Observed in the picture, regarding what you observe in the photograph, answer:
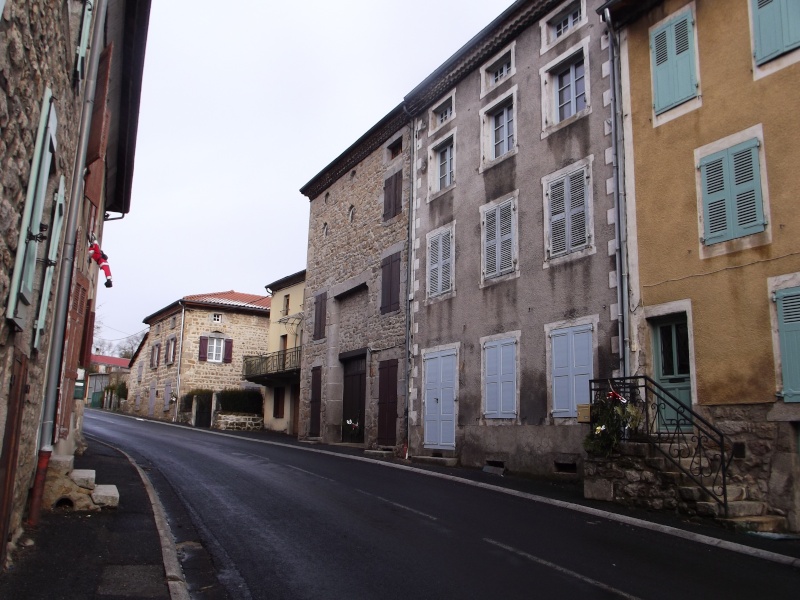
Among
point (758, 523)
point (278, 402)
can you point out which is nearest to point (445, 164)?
point (758, 523)

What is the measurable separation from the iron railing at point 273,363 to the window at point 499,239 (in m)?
14.2

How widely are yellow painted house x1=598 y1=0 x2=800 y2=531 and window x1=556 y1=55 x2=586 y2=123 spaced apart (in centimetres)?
154

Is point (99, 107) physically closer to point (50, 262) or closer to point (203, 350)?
point (50, 262)

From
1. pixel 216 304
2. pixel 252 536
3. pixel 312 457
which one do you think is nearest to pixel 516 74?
pixel 312 457

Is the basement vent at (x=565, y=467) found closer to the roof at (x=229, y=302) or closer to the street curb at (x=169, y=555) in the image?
the street curb at (x=169, y=555)

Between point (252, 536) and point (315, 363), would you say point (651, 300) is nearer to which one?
point (252, 536)

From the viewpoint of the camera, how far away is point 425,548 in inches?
272

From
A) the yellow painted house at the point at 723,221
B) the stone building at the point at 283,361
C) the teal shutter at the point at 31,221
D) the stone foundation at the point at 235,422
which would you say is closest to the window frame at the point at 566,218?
the yellow painted house at the point at 723,221

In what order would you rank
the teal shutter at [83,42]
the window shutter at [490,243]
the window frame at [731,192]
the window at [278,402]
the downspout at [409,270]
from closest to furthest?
the teal shutter at [83,42] < the window frame at [731,192] < the window shutter at [490,243] < the downspout at [409,270] < the window at [278,402]

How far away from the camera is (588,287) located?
1284 centimetres

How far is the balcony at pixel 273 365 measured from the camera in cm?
2914

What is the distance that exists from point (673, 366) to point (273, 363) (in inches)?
881

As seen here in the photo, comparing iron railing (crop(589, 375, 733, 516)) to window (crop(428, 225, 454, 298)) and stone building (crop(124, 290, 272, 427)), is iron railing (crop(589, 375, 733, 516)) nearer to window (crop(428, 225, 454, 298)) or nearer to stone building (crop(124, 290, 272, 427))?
window (crop(428, 225, 454, 298))

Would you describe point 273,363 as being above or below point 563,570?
above
